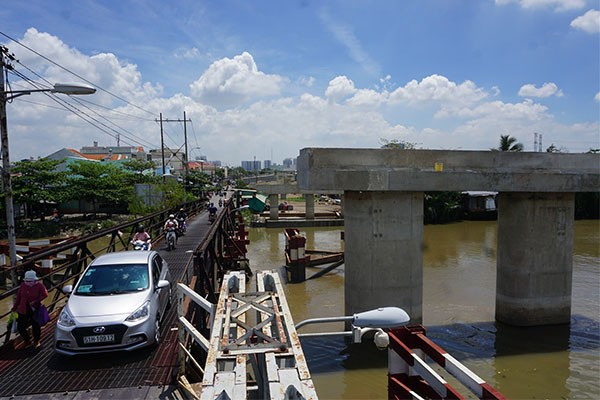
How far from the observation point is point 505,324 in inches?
523

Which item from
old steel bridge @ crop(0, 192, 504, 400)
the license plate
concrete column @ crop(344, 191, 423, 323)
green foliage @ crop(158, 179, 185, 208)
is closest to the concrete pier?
concrete column @ crop(344, 191, 423, 323)

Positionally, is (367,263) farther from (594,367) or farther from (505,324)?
(594,367)

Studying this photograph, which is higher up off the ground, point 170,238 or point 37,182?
point 37,182

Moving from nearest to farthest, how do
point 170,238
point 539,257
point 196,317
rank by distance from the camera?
1. point 196,317
2. point 539,257
3. point 170,238

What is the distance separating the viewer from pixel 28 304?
7.20 metres

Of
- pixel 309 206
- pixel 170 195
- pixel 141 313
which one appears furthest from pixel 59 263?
pixel 309 206

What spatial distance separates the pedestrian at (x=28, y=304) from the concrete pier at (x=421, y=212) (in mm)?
6701

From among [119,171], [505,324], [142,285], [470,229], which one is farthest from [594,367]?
[119,171]

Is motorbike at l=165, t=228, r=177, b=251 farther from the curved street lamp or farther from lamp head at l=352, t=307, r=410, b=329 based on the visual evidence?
lamp head at l=352, t=307, r=410, b=329

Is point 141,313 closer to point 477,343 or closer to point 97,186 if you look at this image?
point 477,343

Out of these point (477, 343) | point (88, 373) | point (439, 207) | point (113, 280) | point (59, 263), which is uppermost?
point (113, 280)

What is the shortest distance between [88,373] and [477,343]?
1039 centimetres

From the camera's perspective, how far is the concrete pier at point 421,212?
11680mm

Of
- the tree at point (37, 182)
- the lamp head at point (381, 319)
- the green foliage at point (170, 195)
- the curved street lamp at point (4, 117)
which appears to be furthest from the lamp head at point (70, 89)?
the tree at point (37, 182)
